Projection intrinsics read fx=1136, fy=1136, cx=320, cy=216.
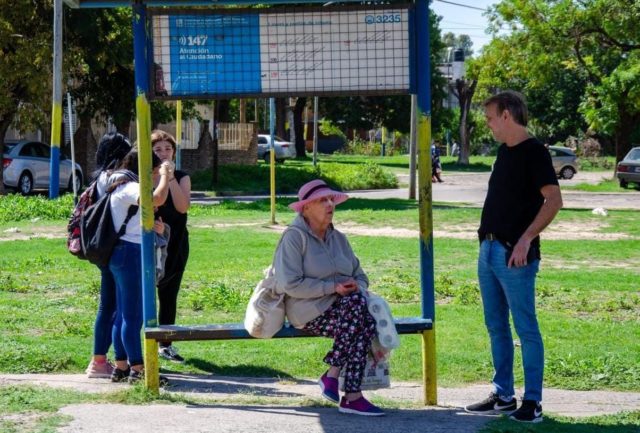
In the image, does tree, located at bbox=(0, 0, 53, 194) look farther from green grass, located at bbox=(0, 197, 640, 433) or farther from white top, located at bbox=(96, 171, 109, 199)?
white top, located at bbox=(96, 171, 109, 199)

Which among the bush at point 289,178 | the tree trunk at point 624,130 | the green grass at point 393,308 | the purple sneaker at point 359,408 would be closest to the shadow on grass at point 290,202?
the green grass at point 393,308

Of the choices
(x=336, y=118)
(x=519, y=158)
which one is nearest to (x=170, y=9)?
(x=519, y=158)

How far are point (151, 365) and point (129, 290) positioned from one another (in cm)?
71

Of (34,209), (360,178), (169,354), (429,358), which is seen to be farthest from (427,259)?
(360,178)

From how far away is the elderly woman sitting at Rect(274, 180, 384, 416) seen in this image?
6.68 meters

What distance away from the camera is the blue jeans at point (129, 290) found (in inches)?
299

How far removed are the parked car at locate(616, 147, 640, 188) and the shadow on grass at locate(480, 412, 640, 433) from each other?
34.9m

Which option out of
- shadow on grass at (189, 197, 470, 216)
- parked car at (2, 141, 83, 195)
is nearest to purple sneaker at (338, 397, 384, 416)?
shadow on grass at (189, 197, 470, 216)

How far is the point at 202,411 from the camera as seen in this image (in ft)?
22.0

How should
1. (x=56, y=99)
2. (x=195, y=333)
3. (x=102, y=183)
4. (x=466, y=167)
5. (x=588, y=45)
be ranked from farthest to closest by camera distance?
(x=466, y=167)
(x=588, y=45)
(x=56, y=99)
(x=102, y=183)
(x=195, y=333)

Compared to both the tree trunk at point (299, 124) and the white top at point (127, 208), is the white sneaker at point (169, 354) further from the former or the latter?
the tree trunk at point (299, 124)

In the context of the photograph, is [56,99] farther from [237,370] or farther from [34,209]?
[237,370]

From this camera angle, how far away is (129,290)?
7.63 metres

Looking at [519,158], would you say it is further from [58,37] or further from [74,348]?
[58,37]
